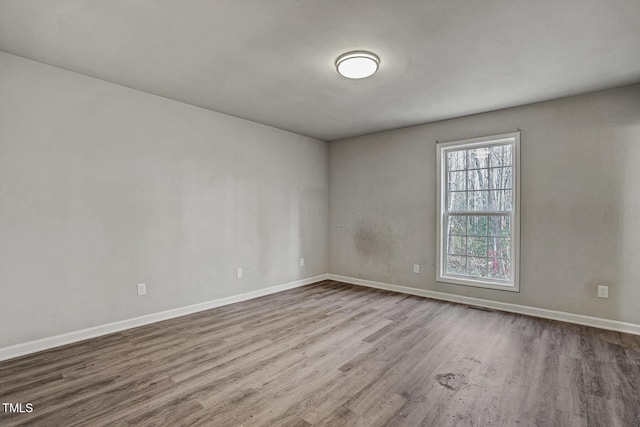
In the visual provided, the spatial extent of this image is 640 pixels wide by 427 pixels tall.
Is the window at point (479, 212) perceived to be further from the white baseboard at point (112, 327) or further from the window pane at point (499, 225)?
the white baseboard at point (112, 327)

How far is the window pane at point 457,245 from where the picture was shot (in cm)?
436

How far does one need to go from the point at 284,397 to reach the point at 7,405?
1767mm

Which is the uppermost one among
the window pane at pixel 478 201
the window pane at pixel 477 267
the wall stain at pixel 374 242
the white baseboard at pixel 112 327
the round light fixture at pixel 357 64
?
the round light fixture at pixel 357 64

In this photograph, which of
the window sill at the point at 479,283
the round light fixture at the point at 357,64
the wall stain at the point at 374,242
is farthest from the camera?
the wall stain at the point at 374,242

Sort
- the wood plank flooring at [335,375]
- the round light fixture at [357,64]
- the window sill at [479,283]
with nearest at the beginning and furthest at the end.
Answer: the wood plank flooring at [335,375] < the round light fixture at [357,64] < the window sill at [479,283]

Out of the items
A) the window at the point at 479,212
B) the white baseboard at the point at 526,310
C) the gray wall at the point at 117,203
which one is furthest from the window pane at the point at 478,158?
the gray wall at the point at 117,203

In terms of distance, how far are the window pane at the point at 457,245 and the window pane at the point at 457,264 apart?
73mm

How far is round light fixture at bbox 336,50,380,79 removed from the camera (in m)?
2.59

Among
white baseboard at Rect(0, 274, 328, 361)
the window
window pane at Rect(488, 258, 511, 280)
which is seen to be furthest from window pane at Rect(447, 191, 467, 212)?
white baseboard at Rect(0, 274, 328, 361)

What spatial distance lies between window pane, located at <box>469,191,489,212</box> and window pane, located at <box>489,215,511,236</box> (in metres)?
0.18

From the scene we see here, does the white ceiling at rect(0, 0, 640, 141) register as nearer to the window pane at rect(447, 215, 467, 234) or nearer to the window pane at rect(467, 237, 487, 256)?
the window pane at rect(447, 215, 467, 234)

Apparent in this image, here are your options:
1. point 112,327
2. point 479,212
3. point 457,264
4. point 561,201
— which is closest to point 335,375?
point 112,327

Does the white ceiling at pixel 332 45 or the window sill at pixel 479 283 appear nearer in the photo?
the white ceiling at pixel 332 45

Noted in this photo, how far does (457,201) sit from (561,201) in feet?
3.91
